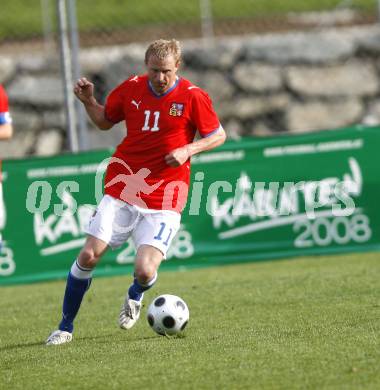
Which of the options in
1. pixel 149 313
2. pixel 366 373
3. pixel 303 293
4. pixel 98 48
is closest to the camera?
pixel 366 373

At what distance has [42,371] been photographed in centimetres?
618

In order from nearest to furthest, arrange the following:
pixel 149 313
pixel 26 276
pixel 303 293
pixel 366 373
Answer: pixel 366 373, pixel 149 313, pixel 303 293, pixel 26 276

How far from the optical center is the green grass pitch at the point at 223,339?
18.5 ft

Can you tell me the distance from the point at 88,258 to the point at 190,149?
42.5 inches

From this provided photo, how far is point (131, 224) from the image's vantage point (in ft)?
24.0

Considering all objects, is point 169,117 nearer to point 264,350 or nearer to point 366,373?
point 264,350

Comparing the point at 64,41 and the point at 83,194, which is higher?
the point at 64,41

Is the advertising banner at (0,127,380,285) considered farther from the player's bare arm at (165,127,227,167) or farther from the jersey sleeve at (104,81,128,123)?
the player's bare arm at (165,127,227,167)

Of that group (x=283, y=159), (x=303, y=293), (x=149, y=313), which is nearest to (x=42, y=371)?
(x=149, y=313)

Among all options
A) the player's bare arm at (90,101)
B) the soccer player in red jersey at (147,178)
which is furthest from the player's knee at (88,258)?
the player's bare arm at (90,101)

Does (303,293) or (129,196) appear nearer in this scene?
(129,196)

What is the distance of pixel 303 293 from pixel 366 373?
12.0ft

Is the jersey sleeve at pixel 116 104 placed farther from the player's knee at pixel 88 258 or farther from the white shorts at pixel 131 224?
the player's knee at pixel 88 258

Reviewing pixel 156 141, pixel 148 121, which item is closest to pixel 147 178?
pixel 156 141
